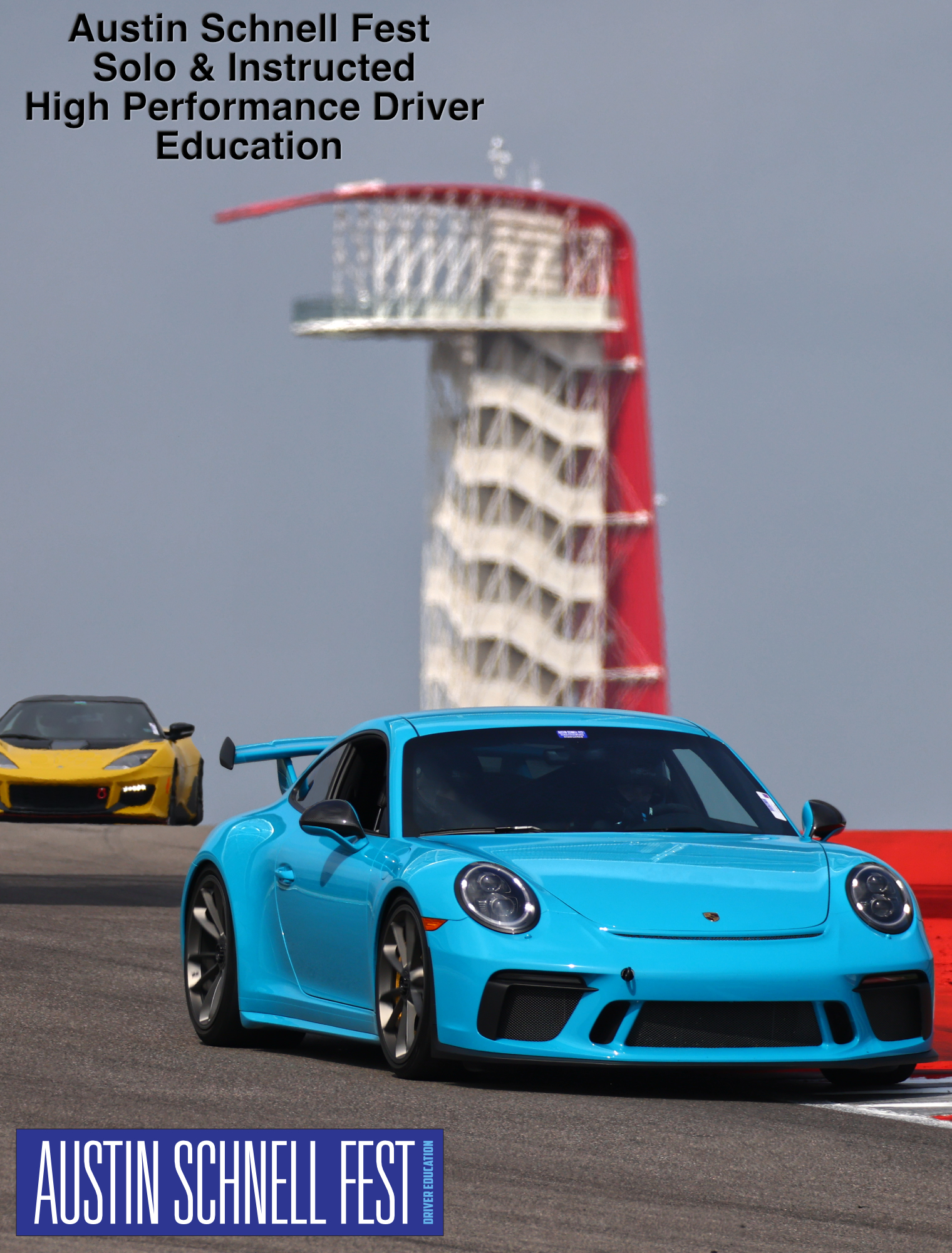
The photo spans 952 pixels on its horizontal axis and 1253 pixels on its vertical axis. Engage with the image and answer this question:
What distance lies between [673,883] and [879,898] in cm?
73

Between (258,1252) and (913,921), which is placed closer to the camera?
(258,1252)

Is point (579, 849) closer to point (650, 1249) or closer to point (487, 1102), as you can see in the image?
point (487, 1102)

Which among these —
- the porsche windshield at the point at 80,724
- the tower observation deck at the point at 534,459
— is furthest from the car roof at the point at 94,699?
the tower observation deck at the point at 534,459

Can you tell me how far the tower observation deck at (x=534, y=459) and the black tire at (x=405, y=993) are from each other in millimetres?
70924

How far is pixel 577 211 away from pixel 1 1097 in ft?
240

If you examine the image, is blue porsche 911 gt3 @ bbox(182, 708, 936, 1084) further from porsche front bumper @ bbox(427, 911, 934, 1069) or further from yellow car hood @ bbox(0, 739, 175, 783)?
yellow car hood @ bbox(0, 739, 175, 783)

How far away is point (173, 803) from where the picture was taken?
22.4m

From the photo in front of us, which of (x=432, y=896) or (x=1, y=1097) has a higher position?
(x=432, y=896)

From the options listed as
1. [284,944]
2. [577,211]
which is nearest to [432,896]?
[284,944]

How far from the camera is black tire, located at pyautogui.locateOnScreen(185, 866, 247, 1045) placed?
9.16 metres

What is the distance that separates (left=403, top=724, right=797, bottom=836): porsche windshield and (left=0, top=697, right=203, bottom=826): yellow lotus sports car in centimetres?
1338

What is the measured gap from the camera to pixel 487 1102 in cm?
746

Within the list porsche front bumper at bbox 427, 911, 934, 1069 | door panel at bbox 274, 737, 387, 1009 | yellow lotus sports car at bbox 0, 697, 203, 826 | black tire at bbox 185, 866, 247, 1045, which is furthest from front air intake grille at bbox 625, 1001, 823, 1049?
yellow lotus sports car at bbox 0, 697, 203, 826

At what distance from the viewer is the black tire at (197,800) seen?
920 inches
